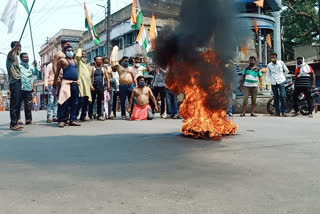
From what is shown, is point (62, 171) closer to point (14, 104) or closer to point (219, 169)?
point (219, 169)

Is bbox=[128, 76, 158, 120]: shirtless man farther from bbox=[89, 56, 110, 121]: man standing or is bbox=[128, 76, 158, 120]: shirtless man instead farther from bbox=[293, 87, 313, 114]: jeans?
bbox=[293, 87, 313, 114]: jeans

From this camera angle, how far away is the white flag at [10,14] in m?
7.61

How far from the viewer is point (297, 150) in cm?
418

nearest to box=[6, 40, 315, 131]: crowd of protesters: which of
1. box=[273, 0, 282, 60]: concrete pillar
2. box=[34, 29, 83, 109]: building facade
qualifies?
box=[273, 0, 282, 60]: concrete pillar

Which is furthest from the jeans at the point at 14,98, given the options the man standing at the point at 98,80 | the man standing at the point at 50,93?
the man standing at the point at 98,80

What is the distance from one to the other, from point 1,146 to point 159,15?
3444 millimetres

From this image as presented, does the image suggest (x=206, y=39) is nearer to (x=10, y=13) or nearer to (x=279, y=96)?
(x=10, y=13)

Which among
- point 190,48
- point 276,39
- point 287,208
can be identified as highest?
point 276,39

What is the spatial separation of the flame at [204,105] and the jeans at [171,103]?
153 inches

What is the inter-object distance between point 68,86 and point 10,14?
7.33ft

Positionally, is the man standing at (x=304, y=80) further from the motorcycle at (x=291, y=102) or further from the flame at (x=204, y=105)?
the flame at (x=204, y=105)

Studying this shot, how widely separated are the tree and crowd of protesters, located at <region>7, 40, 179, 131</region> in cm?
1795

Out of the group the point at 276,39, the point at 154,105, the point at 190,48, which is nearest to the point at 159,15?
the point at 190,48

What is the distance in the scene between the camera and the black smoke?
211 inches
